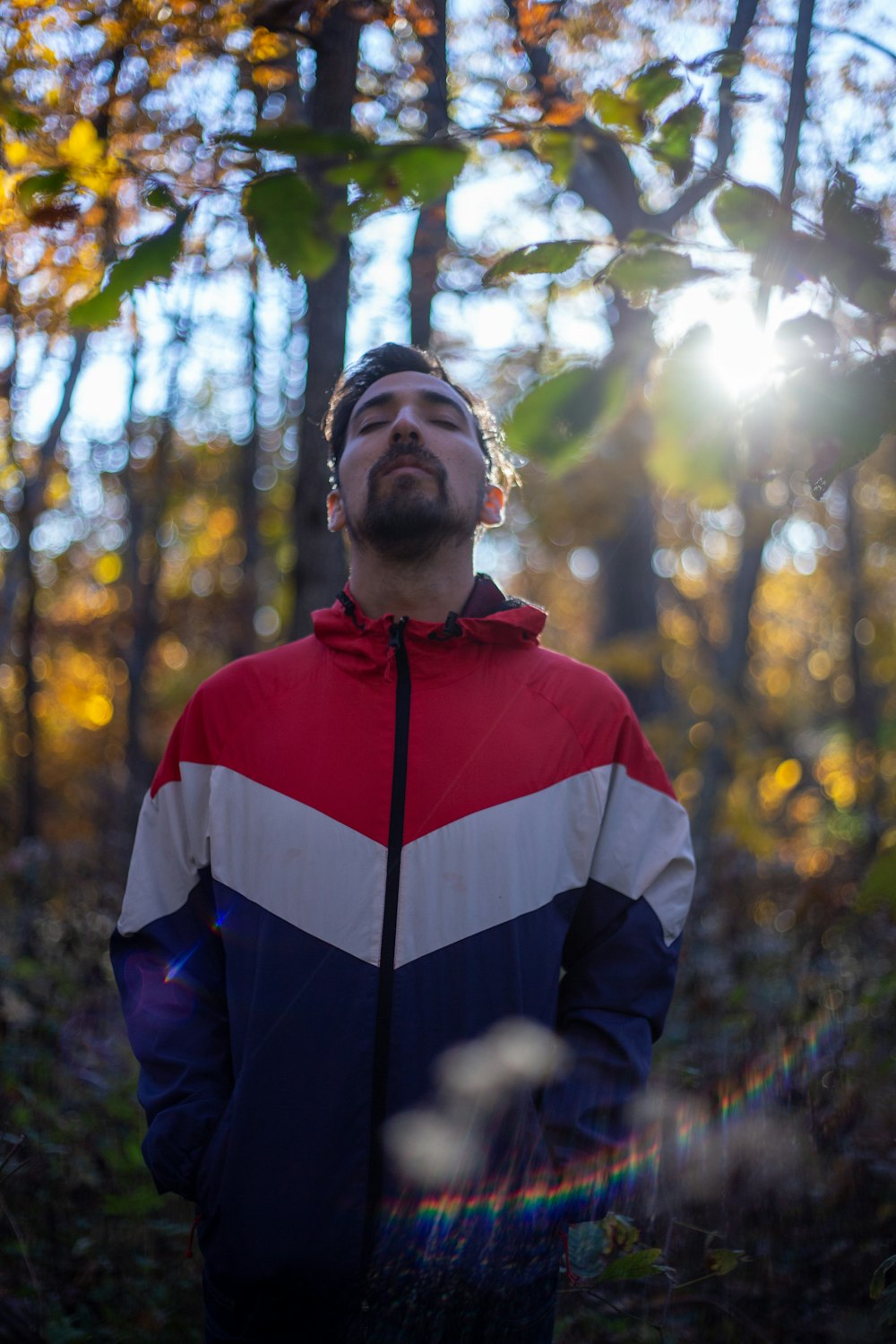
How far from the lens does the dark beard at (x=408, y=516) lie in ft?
7.83

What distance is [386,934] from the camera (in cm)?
200

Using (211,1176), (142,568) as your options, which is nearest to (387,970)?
(211,1176)

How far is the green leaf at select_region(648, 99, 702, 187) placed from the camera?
1.44 metres

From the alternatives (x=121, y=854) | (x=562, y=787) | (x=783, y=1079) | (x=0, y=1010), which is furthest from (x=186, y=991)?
(x=121, y=854)

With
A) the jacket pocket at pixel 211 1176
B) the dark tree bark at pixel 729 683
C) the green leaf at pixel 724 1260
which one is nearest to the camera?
the jacket pocket at pixel 211 1176

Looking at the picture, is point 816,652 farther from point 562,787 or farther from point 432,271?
point 562,787

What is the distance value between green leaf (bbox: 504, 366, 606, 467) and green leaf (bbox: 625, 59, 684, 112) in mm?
392

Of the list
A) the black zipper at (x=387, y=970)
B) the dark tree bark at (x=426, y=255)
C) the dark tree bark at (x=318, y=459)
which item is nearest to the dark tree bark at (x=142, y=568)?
the dark tree bark at (x=426, y=255)

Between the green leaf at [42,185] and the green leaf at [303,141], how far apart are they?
30 cm

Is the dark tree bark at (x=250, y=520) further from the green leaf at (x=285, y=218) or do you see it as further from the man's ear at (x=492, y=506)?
the green leaf at (x=285, y=218)

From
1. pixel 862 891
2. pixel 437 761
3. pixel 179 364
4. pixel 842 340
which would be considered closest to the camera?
pixel 862 891

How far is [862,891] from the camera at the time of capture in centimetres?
130

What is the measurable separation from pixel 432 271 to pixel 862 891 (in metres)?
3.76

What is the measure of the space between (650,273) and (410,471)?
0.99 meters
